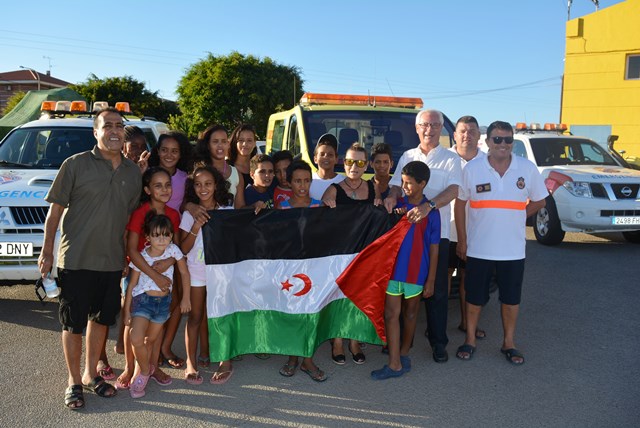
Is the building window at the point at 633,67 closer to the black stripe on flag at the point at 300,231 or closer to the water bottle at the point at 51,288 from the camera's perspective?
the black stripe on flag at the point at 300,231

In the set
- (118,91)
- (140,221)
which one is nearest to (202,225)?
(140,221)

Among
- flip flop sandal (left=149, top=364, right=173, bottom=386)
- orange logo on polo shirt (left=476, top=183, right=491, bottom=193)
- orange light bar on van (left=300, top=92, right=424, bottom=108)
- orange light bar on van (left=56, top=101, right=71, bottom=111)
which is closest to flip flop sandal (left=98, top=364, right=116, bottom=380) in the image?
flip flop sandal (left=149, top=364, right=173, bottom=386)

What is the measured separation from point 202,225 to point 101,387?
133 centimetres

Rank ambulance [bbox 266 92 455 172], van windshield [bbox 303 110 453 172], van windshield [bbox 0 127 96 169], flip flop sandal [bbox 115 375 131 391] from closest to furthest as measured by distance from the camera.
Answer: flip flop sandal [bbox 115 375 131 391], van windshield [bbox 0 127 96 169], ambulance [bbox 266 92 455 172], van windshield [bbox 303 110 453 172]

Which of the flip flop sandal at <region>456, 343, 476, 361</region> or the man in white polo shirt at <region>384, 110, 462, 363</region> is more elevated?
the man in white polo shirt at <region>384, 110, 462, 363</region>

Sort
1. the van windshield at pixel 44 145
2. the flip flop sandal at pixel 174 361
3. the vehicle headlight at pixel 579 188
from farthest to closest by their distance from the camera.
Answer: the vehicle headlight at pixel 579 188, the van windshield at pixel 44 145, the flip flop sandal at pixel 174 361

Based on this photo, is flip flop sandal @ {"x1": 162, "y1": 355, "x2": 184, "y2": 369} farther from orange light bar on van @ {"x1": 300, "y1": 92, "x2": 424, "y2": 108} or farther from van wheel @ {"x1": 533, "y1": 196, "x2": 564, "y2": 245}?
van wheel @ {"x1": 533, "y1": 196, "x2": 564, "y2": 245}

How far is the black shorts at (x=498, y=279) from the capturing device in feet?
15.8

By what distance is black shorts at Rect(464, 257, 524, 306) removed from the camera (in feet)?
15.8

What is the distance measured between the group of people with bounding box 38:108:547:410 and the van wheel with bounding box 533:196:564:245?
479 centimetres

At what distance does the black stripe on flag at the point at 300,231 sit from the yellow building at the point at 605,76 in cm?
2211

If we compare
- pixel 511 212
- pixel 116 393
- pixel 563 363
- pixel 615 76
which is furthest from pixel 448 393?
pixel 615 76

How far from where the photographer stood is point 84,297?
157 inches

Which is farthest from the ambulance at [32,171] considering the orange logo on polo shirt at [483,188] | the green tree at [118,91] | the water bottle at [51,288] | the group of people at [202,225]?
the green tree at [118,91]
